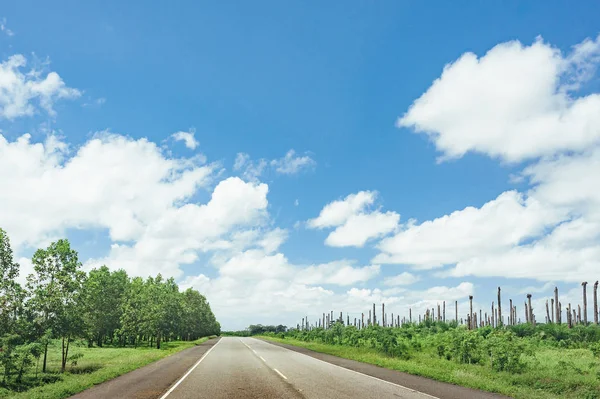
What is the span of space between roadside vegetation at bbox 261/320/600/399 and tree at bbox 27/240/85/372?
59.1 feet

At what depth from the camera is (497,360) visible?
74.0 ft

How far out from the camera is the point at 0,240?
25.8 metres

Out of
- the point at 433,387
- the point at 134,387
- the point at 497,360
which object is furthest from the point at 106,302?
the point at 433,387

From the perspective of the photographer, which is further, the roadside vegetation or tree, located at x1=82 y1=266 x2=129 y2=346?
tree, located at x1=82 y1=266 x2=129 y2=346

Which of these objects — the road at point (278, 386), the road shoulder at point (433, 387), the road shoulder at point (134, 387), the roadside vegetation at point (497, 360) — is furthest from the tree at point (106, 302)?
the road shoulder at point (433, 387)

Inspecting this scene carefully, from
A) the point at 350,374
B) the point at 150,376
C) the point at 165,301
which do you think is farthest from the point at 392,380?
the point at 165,301

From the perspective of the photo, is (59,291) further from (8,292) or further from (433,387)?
(433,387)

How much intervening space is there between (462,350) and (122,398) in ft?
67.4

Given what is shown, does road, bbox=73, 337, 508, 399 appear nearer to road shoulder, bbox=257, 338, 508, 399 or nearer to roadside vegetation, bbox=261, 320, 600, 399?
road shoulder, bbox=257, 338, 508, 399

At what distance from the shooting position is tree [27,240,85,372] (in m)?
26.0

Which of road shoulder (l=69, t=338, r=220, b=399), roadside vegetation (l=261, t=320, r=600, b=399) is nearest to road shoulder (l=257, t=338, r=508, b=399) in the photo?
roadside vegetation (l=261, t=320, r=600, b=399)

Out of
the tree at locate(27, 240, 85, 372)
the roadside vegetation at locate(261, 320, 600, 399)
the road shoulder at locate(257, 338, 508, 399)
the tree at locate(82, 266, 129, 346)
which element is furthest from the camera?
the tree at locate(82, 266, 129, 346)

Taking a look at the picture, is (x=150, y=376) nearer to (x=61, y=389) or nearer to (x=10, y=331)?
(x=61, y=389)

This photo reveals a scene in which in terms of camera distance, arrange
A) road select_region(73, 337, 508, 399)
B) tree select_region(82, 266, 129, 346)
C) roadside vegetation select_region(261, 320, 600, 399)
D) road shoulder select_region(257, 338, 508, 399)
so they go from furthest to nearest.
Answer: tree select_region(82, 266, 129, 346) → roadside vegetation select_region(261, 320, 600, 399) → road shoulder select_region(257, 338, 508, 399) → road select_region(73, 337, 508, 399)
